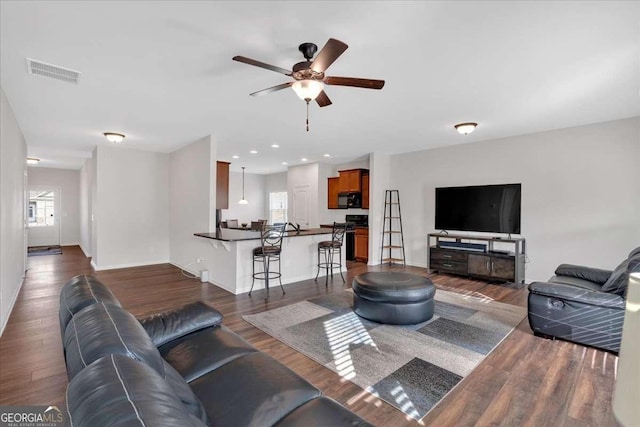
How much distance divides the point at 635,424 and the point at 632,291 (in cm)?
28

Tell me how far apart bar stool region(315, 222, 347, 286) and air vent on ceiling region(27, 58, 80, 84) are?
4001mm

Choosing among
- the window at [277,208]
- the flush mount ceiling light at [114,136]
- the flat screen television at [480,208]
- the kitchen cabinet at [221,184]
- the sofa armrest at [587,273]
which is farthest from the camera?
the window at [277,208]

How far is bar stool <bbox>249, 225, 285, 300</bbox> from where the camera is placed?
15.4 feet

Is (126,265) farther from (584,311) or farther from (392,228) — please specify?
(584,311)

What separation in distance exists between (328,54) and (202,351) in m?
2.16

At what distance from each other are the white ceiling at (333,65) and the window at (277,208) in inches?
252

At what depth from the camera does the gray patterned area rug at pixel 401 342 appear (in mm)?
2326

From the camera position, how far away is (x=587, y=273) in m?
3.72

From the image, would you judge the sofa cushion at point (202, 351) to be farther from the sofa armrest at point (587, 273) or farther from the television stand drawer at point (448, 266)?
the television stand drawer at point (448, 266)

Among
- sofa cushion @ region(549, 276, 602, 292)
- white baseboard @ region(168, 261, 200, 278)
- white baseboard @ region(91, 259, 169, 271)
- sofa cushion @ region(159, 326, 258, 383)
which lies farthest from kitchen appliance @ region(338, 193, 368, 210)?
sofa cushion @ region(159, 326, 258, 383)

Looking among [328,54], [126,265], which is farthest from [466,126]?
[126,265]

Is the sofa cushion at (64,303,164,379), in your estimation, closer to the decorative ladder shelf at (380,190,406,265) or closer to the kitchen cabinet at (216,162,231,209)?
the kitchen cabinet at (216,162,231,209)

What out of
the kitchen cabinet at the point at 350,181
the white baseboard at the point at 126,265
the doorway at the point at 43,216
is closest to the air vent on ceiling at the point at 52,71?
the white baseboard at the point at 126,265

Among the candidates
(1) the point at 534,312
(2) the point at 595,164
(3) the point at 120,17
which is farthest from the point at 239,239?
(2) the point at 595,164
